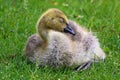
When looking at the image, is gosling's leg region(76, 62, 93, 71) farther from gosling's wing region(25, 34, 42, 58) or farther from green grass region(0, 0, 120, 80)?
gosling's wing region(25, 34, 42, 58)

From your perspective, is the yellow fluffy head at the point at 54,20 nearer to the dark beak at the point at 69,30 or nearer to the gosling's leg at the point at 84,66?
the dark beak at the point at 69,30

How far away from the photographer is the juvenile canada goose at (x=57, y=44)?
5168 mm

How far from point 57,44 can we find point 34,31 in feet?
4.55

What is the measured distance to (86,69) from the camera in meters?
5.36

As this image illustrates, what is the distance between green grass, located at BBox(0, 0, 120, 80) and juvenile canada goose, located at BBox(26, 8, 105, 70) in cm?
10

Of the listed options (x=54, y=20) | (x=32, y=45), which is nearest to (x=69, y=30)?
(x=54, y=20)

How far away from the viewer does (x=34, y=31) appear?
6.51 meters

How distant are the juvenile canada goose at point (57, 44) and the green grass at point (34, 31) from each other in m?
0.10

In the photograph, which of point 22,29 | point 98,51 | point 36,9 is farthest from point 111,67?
point 36,9

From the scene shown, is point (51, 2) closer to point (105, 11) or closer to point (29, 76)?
point (105, 11)

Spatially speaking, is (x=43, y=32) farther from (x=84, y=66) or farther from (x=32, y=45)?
(x=84, y=66)

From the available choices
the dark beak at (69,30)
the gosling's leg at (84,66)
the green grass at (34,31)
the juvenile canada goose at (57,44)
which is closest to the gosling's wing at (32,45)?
the juvenile canada goose at (57,44)

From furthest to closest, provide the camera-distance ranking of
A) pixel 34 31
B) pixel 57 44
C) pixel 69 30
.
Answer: pixel 34 31
pixel 69 30
pixel 57 44

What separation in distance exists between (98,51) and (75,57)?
1.53ft
